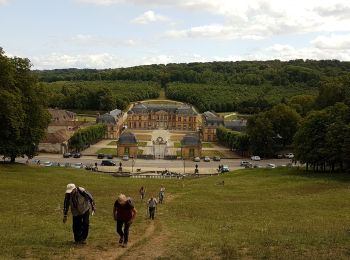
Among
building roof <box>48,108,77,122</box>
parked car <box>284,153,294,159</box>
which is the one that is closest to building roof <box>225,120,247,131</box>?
parked car <box>284,153,294,159</box>

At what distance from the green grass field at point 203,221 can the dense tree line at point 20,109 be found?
4.94m

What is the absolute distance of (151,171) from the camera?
241 ft

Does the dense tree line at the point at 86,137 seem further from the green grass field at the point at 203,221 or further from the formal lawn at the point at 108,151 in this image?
the green grass field at the point at 203,221

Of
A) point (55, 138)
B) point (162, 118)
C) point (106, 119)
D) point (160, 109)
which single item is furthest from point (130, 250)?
point (160, 109)

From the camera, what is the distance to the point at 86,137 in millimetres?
102250

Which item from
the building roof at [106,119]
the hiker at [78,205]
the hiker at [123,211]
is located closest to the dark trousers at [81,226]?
the hiker at [78,205]

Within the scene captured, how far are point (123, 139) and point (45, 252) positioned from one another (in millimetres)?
80064

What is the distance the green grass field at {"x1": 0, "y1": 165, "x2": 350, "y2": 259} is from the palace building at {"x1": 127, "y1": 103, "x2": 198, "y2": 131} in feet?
340

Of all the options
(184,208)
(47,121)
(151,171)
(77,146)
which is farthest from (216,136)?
(184,208)

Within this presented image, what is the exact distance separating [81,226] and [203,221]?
10.6 metres

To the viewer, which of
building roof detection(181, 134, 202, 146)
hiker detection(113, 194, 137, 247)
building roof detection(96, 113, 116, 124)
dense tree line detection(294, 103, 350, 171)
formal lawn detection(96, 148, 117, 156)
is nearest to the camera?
hiker detection(113, 194, 137, 247)

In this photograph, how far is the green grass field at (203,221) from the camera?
15.9 meters

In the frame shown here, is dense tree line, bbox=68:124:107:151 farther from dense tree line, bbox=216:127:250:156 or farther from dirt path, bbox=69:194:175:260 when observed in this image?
dirt path, bbox=69:194:175:260

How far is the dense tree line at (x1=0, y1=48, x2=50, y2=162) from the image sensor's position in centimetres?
5041
